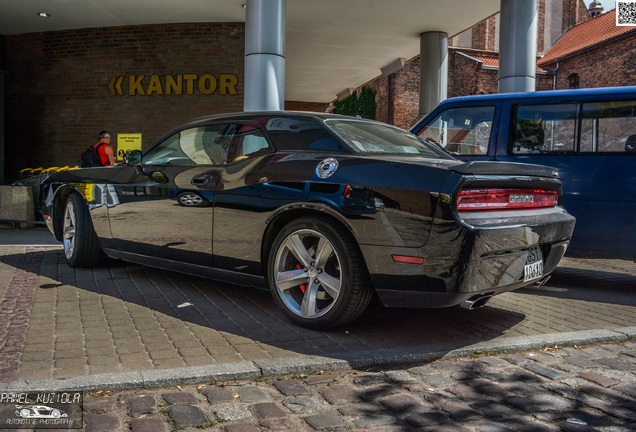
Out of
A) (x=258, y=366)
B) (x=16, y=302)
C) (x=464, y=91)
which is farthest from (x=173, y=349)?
(x=464, y=91)

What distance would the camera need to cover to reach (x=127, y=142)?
14875 mm

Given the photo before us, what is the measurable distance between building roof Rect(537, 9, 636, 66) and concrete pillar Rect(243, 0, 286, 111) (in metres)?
27.5

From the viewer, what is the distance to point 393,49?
18375 mm

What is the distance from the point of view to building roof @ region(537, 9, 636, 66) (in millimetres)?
34219

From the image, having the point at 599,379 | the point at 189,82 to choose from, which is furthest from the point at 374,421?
the point at 189,82

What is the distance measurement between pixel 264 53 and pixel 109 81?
6901 mm

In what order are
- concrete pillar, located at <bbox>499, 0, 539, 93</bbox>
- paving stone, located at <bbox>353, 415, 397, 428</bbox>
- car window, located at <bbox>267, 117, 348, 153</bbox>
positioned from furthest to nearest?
concrete pillar, located at <bbox>499, 0, 539, 93</bbox> < car window, located at <bbox>267, 117, 348, 153</bbox> < paving stone, located at <bbox>353, 415, 397, 428</bbox>

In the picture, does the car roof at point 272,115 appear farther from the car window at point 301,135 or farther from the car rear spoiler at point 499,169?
the car rear spoiler at point 499,169

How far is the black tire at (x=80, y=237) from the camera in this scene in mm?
6516

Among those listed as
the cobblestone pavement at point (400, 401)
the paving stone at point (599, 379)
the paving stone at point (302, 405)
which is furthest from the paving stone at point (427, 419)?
the paving stone at point (599, 379)

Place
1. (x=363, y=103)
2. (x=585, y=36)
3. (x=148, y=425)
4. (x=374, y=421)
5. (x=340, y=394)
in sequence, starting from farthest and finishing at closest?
(x=585, y=36) → (x=363, y=103) → (x=340, y=394) → (x=374, y=421) → (x=148, y=425)

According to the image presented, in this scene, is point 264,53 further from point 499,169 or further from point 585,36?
point 585,36

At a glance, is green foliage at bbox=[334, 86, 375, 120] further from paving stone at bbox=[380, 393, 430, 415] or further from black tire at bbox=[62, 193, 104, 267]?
paving stone at bbox=[380, 393, 430, 415]

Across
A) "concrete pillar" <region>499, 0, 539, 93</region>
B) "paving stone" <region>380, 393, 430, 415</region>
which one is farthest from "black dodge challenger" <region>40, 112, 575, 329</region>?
"concrete pillar" <region>499, 0, 539, 93</region>
